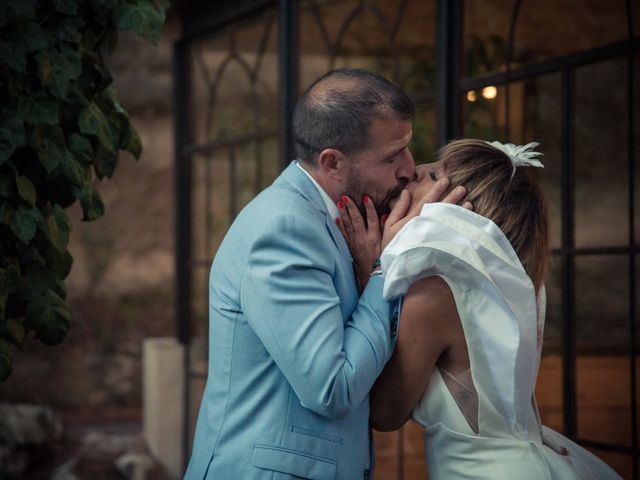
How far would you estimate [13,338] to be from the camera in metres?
2.73

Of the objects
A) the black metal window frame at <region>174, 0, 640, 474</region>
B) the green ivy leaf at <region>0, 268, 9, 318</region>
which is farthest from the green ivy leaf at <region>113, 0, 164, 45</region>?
the black metal window frame at <region>174, 0, 640, 474</region>

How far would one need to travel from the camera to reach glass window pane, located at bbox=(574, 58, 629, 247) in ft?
20.9

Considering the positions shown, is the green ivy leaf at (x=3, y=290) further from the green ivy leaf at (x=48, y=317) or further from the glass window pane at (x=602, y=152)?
the glass window pane at (x=602, y=152)

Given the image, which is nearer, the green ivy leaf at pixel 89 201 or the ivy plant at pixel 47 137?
the ivy plant at pixel 47 137

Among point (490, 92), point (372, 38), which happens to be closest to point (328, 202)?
point (490, 92)

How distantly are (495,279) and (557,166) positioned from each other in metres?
→ 3.55

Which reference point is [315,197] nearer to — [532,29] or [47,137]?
[47,137]

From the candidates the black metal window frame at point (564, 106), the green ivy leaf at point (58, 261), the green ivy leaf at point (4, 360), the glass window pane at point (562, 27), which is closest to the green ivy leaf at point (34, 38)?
the green ivy leaf at point (58, 261)

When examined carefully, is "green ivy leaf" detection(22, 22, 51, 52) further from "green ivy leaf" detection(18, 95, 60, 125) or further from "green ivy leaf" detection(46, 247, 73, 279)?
"green ivy leaf" detection(46, 247, 73, 279)

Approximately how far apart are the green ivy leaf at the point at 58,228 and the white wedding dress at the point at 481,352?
1.21 metres

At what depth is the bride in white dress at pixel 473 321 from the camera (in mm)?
1964

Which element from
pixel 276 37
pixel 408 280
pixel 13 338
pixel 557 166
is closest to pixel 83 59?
pixel 13 338

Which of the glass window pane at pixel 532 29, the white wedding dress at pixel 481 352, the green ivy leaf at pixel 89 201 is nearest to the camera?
the white wedding dress at pixel 481 352

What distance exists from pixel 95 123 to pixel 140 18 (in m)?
0.34
